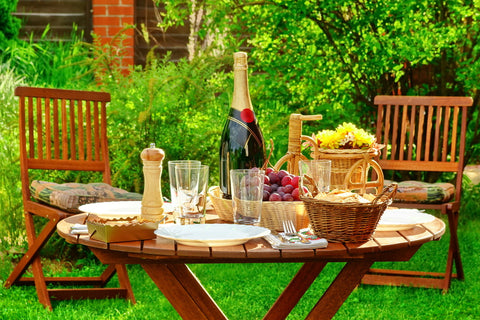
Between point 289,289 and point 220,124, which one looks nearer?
point 289,289

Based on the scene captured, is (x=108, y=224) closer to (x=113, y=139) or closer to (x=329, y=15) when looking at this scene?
(x=113, y=139)

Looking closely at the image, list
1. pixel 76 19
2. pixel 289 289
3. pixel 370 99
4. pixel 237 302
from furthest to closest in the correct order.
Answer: pixel 76 19, pixel 370 99, pixel 237 302, pixel 289 289

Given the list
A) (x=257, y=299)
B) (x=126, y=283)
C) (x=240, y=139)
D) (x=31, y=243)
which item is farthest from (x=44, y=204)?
(x=240, y=139)

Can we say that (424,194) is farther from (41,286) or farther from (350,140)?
(41,286)

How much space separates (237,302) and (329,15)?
2084 millimetres

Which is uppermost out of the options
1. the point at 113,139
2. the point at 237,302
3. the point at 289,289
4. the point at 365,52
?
the point at 365,52

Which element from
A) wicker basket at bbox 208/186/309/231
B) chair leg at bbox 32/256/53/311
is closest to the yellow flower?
wicker basket at bbox 208/186/309/231

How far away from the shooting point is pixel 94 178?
3984 mm

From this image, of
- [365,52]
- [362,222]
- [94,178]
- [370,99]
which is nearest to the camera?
[362,222]

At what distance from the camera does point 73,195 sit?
296cm

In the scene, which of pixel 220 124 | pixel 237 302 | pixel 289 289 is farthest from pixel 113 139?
pixel 289 289

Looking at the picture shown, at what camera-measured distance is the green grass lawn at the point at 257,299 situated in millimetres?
3088

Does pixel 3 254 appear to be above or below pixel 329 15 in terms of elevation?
below

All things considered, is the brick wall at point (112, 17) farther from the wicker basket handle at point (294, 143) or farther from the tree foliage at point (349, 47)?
the wicker basket handle at point (294, 143)
